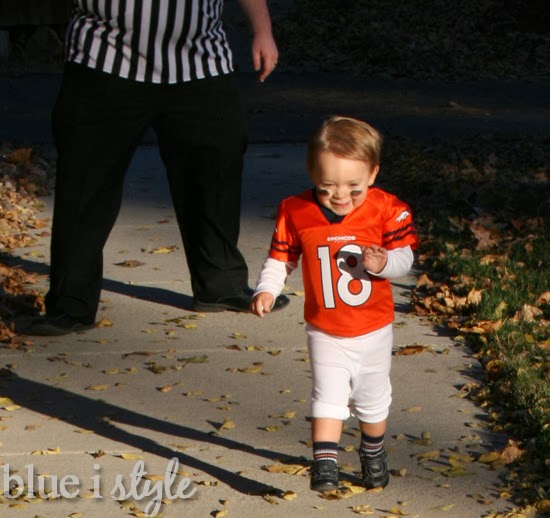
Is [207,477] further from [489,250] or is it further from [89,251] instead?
[489,250]

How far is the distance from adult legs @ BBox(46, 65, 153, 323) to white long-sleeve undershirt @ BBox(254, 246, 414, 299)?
179cm

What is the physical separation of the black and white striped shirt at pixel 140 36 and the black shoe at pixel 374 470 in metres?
2.21

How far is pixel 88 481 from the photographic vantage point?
13.6ft

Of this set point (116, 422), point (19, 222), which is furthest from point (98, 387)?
point (19, 222)

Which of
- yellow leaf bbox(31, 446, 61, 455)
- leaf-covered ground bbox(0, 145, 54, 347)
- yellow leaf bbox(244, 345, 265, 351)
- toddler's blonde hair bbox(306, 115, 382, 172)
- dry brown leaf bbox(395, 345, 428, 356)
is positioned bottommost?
leaf-covered ground bbox(0, 145, 54, 347)

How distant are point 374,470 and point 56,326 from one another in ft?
7.06

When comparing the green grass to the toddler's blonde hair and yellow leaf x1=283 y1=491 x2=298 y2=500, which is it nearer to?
yellow leaf x1=283 y1=491 x2=298 y2=500

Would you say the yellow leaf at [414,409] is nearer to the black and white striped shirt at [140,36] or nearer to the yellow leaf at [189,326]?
the yellow leaf at [189,326]

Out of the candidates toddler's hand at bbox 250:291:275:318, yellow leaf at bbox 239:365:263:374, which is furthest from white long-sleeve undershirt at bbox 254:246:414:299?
yellow leaf at bbox 239:365:263:374

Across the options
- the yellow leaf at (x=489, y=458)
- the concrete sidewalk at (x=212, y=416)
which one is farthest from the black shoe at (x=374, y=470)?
the yellow leaf at (x=489, y=458)

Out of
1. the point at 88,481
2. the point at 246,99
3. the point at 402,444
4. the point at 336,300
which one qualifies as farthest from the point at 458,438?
the point at 246,99

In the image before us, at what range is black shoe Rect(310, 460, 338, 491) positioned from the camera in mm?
3896

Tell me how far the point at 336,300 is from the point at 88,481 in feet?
3.37

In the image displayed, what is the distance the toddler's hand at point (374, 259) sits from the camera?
379 centimetres
